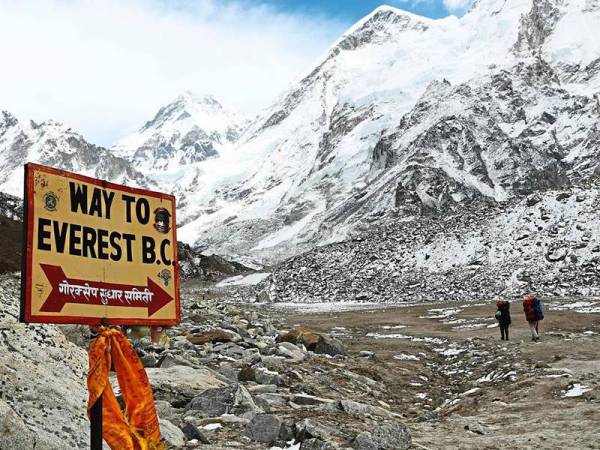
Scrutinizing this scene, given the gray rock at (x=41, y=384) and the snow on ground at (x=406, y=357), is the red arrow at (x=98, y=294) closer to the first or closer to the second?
the gray rock at (x=41, y=384)

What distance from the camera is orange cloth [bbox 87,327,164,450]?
205 inches

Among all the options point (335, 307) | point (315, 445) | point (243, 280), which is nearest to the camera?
point (315, 445)

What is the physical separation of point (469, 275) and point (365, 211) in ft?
275

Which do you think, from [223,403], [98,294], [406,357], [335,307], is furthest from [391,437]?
[335,307]

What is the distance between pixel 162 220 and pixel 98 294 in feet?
3.38

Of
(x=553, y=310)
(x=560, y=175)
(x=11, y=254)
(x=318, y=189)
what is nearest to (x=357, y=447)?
(x=553, y=310)

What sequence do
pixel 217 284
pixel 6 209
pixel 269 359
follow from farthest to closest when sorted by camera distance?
pixel 217 284
pixel 6 209
pixel 269 359

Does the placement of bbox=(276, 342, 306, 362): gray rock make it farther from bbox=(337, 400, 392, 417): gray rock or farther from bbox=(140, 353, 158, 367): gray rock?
bbox=(337, 400, 392, 417): gray rock

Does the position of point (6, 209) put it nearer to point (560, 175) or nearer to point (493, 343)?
point (493, 343)

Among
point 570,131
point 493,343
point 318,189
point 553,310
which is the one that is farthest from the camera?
point 318,189

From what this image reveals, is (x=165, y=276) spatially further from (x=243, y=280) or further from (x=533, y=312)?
(x=243, y=280)

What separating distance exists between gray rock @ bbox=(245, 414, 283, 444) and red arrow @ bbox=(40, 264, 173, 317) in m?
3.26

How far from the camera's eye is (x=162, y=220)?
594cm

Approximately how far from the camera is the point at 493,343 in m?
21.3
